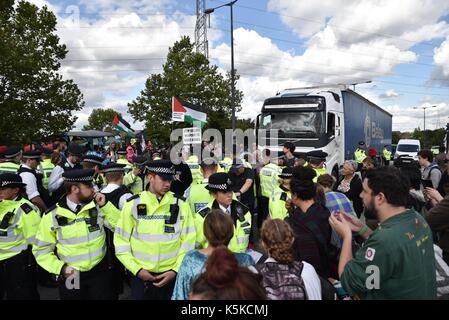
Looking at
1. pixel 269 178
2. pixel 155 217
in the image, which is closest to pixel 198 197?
pixel 155 217

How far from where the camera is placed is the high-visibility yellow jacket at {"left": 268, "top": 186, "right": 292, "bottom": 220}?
14.9 feet

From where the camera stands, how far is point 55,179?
655cm

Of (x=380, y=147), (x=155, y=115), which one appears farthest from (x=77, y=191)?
(x=155, y=115)

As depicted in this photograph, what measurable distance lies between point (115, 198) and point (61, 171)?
293 centimetres

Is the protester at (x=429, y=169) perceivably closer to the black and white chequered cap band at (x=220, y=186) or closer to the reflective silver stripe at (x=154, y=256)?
the black and white chequered cap band at (x=220, y=186)

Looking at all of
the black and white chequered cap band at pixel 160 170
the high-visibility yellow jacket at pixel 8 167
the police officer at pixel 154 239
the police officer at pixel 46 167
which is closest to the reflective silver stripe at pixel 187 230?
the police officer at pixel 154 239

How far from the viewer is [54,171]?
6.70 meters

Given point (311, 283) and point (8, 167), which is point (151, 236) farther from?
point (8, 167)

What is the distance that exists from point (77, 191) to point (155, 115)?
88.0 ft

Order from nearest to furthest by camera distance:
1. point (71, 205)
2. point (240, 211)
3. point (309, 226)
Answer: point (309, 226) → point (71, 205) → point (240, 211)

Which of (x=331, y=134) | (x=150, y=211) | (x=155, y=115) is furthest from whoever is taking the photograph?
(x=155, y=115)

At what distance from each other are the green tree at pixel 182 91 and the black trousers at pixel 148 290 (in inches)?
1018

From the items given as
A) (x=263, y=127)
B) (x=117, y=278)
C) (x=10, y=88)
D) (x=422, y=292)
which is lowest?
(x=117, y=278)
